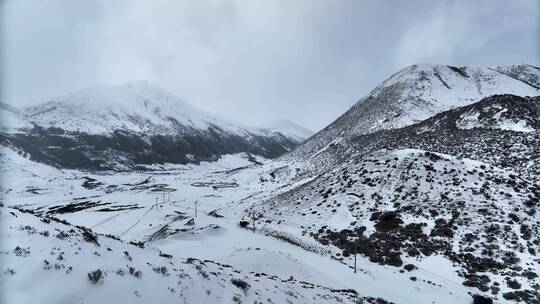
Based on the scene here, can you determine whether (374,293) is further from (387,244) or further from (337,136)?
(337,136)

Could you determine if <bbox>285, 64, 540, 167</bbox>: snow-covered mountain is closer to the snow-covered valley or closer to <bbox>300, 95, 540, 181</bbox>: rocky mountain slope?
<bbox>300, 95, 540, 181</bbox>: rocky mountain slope

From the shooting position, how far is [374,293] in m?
28.4

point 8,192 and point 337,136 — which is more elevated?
point 337,136

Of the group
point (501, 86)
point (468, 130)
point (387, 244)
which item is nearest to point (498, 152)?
point (468, 130)

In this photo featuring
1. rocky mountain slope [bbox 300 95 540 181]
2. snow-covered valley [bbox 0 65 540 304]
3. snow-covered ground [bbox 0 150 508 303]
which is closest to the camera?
snow-covered ground [bbox 0 150 508 303]

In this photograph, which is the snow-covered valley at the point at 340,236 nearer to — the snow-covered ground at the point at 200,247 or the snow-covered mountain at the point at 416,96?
the snow-covered ground at the point at 200,247

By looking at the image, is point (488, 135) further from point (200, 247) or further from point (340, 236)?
point (200, 247)

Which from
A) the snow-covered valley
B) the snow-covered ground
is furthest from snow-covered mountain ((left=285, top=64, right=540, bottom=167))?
the snow-covered ground

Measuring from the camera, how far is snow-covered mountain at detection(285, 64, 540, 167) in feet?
362

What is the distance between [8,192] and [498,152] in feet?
388

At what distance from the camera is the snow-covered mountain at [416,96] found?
110438 millimetres

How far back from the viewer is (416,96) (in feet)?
394

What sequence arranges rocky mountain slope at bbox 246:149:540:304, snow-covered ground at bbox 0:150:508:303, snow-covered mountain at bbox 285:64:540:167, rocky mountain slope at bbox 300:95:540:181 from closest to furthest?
snow-covered ground at bbox 0:150:508:303
rocky mountain slope at bbox 246:149:540:304
rocky mountain slope at bbox 300:95:540:181
snow-covered mountain at bbox 285:64:540:167

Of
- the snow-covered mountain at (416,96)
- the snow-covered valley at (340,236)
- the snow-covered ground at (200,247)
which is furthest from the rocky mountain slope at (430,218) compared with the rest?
the snow-covered mountain at (416,96)
